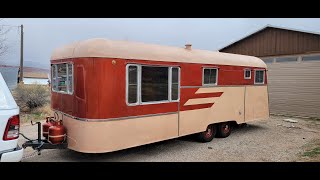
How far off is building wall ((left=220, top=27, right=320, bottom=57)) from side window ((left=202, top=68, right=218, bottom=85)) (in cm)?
709

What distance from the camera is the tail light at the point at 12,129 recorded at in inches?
152

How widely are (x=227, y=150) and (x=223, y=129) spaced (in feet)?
4.49

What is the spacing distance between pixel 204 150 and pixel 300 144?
3127 millimetres

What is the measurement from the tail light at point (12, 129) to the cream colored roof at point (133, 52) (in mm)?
1947

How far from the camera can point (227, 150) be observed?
725 cm

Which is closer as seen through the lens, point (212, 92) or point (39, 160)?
point (39, 160)

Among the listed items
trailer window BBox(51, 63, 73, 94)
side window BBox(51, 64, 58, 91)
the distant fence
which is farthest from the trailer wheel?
the distant fence

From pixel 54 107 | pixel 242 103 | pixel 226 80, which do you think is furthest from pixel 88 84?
pixel 242 103

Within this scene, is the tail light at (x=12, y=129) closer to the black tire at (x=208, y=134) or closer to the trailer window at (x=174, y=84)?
the trailer window at (x=174, y=84)

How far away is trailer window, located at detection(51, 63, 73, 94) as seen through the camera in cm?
595

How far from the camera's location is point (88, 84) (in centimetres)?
535

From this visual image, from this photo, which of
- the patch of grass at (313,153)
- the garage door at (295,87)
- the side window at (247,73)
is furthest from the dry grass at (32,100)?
the garage door at (295,87)

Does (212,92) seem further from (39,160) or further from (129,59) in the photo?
(39,160)

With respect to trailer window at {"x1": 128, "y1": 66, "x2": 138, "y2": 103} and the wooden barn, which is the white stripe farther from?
the wooden barn
